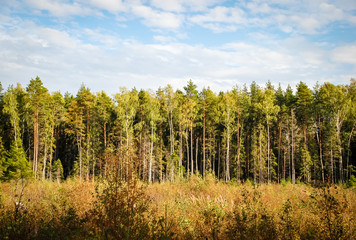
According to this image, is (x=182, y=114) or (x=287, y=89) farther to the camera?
(x=287, y=89)

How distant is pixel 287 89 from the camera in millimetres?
38594

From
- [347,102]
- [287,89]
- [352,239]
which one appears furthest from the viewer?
[287,89]

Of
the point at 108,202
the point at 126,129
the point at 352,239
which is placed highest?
the point at 126,129

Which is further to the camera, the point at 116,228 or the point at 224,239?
the point at 224,239

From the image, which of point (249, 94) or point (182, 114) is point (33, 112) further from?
point (249, 94)

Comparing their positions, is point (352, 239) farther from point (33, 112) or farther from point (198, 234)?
point (33, 112)

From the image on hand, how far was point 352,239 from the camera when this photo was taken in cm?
467

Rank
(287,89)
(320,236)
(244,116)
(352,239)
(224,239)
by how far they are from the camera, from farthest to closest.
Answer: (287,89) → (244,116) → (224,239) → (320,236) → (352,239)

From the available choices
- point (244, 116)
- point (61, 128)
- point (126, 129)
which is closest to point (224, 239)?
point (126, 129)

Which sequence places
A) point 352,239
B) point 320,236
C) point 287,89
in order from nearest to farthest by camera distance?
1. point 352,239
2. point 320,236
3. point 287,89

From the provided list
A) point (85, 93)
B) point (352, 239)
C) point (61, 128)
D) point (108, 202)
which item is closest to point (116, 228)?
point (108, 202)

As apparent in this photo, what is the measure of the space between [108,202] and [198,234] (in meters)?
2.33

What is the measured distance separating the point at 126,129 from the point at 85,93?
8.03 metres

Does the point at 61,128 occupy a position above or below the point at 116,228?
above
